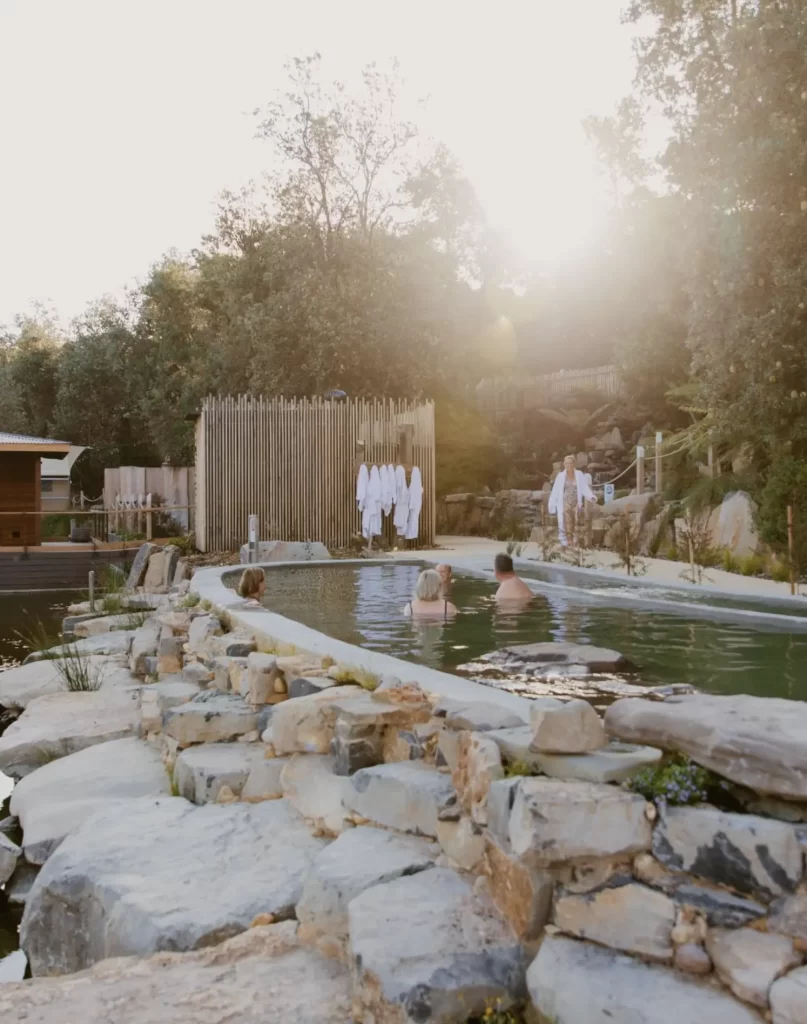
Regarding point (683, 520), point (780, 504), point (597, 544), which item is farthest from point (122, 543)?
point (780, 504)

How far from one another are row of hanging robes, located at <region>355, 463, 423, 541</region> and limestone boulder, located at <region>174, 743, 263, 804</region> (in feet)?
34.7

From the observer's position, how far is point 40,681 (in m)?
7.89

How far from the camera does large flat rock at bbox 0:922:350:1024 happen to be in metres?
2.48

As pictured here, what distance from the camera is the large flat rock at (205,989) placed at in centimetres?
248

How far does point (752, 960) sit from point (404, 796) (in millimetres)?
1336

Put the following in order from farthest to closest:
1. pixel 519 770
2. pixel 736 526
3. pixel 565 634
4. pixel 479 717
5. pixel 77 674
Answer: pixel 736 526
pixel 77 674
pixel 565 634
pixel 479 717
pixel 519 770

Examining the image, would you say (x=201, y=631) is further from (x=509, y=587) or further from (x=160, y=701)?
(x=509, y=587)

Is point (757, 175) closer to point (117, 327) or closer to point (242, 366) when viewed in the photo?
point (242, 366)

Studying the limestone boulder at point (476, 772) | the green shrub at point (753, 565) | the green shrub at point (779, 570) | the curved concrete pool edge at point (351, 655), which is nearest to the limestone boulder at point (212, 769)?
the curved concrete pool edge at point (351, 655)

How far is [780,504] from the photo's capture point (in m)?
10.7

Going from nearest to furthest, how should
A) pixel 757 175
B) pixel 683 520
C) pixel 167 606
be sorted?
pixel 167 606 → pixel 757 175 → pixel 683 520

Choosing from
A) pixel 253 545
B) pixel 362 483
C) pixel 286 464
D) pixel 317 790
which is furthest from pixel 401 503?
pixel 317 790

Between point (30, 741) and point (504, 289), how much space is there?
21.1 metres

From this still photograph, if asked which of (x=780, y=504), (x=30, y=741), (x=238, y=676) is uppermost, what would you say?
(x=780, y=504)
